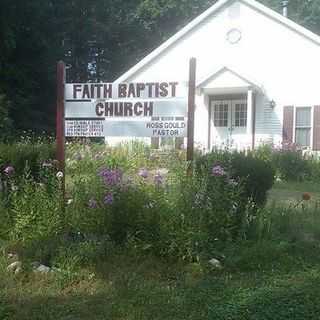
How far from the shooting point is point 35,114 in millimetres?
31000

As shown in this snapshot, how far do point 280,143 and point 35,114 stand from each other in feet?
58.5

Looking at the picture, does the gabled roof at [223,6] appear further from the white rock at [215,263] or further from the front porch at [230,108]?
the white rock at [215,263]

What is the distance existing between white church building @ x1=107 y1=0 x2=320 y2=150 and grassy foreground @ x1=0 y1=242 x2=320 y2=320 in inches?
476

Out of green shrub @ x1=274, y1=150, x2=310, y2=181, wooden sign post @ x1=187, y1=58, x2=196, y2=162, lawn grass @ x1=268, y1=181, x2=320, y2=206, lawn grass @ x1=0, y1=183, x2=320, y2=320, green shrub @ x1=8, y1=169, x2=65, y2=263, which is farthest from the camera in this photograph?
green shrub @ x1=274, y1=150, x2=310, y2=181

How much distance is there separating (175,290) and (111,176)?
5.18ft

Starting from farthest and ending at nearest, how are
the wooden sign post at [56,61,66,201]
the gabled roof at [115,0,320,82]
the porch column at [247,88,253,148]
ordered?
the porch column at [247,88,253,148]
the gabled roof at [115,0,320,82]
the wooden sign post at [56,61,66,201]

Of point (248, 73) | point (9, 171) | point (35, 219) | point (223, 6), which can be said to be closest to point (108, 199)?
point (35, 219)

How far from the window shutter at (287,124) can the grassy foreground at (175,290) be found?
12140mm

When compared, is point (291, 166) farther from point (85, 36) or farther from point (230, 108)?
point (85, 36)

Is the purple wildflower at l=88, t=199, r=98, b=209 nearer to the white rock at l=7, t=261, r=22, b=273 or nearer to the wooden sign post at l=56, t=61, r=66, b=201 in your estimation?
the white rock at l=7, t=261, r=22, b=273

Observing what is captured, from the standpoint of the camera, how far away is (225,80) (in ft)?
59.4

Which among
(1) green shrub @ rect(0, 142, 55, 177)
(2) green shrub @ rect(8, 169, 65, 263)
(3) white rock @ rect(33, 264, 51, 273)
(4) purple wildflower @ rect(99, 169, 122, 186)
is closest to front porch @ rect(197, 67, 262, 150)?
(1) green shrub @ rect(0, 142, 55, 177)

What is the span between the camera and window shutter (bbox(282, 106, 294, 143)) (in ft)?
57.1

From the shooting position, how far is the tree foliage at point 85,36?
31.7 metres
